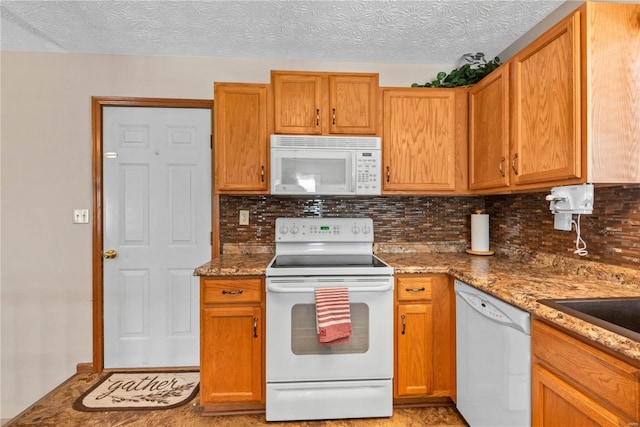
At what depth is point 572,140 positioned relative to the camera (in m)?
1.26

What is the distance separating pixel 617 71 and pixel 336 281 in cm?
157

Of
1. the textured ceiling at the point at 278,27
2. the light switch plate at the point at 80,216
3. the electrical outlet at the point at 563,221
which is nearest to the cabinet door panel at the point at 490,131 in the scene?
the electrical outlet at the point at 563,221

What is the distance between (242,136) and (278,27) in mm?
744

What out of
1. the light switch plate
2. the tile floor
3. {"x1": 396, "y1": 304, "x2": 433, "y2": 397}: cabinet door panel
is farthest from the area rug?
{"x1": 396, "y1": 304, "x2": 433, "y2": 397}: cabinet door panel

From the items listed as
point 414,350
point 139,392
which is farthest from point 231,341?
point 414,350

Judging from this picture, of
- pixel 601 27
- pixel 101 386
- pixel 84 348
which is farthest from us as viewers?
pixel 84 348

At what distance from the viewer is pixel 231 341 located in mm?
1753

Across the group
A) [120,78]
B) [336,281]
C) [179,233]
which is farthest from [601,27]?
[120,78]

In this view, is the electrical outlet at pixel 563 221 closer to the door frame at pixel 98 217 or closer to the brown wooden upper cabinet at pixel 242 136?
the brown wooden upper cabinet at pixel 242 136

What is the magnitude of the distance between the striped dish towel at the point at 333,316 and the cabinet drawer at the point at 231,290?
37cm

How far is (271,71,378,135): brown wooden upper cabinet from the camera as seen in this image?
2016 mm

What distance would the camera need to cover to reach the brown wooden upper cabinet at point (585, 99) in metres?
1.21

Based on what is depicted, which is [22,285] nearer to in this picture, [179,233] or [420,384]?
[179,233]

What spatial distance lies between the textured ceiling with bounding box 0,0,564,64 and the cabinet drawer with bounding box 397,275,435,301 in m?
1.62
